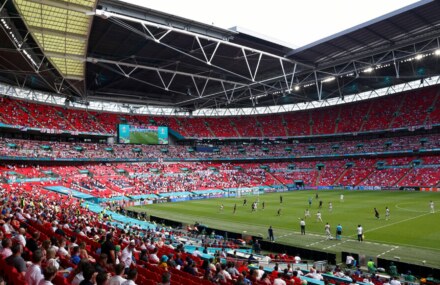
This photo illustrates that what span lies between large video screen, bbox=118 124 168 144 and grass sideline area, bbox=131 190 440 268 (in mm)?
26409

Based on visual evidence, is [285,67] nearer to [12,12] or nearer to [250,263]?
[12,12]

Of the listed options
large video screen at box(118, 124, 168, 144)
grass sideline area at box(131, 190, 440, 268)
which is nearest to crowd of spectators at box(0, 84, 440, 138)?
large video screen at box(118, 124, 168, 144)

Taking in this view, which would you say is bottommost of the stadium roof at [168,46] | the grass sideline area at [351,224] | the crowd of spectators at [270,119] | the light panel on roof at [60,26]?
the grass sideline area at [351,224]

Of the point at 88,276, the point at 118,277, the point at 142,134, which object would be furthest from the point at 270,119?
the point at 88,276

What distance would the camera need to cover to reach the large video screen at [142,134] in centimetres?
6688

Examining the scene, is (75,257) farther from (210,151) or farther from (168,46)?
(210,151)

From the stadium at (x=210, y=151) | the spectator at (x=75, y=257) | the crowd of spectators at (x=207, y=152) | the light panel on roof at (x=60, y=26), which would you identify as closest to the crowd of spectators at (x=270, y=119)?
the stadium at (x=210, y=151)

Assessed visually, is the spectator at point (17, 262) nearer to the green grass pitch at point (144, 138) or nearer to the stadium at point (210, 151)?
the stadium at point (210, 151)

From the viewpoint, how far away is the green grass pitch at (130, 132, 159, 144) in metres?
68.2

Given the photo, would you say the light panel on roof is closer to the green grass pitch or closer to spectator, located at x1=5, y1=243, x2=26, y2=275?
spectator, located at x1=5, y1=243, x2=26, y2=275

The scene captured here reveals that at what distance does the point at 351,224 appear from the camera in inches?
1137

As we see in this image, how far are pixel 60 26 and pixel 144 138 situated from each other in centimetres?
4163

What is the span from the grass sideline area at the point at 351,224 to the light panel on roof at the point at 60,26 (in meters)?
19.7

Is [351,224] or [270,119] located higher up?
[270,119]
